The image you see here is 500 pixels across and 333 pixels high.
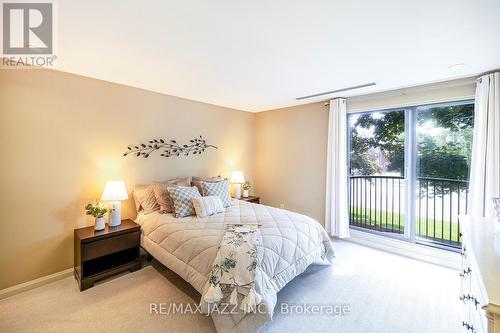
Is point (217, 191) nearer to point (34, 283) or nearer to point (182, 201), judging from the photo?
point (182, 201)

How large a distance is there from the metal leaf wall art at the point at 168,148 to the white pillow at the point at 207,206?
110 cm

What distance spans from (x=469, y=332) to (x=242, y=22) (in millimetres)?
2627

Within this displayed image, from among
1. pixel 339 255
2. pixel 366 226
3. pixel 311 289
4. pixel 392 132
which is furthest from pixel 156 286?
pixel 392 132

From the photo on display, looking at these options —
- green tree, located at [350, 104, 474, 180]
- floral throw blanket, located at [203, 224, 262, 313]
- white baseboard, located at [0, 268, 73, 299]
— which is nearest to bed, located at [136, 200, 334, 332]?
floral throw blanket, located at [203, 224, 262, 313]

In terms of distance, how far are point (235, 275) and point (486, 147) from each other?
316 centimetres

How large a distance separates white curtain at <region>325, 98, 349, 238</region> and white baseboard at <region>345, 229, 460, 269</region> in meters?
0.26

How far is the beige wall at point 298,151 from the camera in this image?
3.62 metres

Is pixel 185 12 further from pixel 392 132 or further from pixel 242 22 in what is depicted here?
pixel 392 132

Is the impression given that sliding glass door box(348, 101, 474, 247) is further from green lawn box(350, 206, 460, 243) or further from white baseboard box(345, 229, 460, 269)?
white baseboard box(345, 229, 460, 269)

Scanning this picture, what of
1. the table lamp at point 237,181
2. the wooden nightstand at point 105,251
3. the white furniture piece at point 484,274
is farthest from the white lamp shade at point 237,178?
the white furniture piece at point 484,274

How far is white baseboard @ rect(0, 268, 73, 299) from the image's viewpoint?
87.6 inches

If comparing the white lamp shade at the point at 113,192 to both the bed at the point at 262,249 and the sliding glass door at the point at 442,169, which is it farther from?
the sliding glass door at the point at 442,169

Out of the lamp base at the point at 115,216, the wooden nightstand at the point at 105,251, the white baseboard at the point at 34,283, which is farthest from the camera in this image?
the lamp base at the point at 115,216

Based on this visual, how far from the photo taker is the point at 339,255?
3.20 meters
